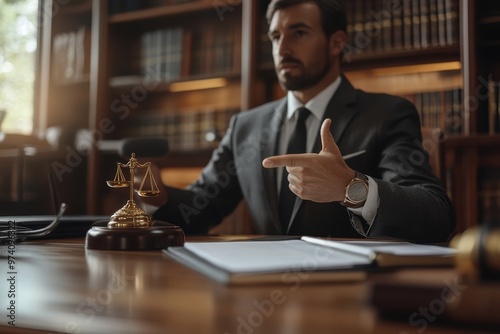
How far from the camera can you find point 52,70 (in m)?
3.56

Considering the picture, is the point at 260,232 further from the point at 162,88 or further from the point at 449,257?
the point at 162,88

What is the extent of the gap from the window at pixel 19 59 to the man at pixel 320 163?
7.10 ft

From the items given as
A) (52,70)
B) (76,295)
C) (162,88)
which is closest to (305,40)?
(162,88)

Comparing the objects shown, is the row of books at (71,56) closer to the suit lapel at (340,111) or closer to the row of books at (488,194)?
the suit lapel at (340,111)

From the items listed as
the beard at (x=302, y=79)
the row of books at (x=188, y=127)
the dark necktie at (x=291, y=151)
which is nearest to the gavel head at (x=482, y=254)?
the dark necktie at (x=291, y=151)

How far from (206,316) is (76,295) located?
0.54 ft

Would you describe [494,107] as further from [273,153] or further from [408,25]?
[273,153]

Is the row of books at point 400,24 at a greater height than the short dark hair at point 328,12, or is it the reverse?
the row of books at point 400,24

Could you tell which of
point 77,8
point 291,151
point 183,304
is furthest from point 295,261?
point 77,8

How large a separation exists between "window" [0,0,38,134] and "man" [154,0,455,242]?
216 cm

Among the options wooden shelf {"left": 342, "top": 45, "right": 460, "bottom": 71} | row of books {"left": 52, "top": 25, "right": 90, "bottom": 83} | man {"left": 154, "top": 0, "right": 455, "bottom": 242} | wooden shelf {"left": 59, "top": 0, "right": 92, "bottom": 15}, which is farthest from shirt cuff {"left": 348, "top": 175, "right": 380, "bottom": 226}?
wooden shelf {"left": 59, "top": 0, "right": 92, "bottom": 15}

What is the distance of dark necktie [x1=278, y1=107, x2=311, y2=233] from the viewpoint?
1725 mm

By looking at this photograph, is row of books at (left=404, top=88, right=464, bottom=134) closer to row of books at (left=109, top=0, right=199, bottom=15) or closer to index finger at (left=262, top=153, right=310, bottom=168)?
index finger at (left=262, top=153, right=310, bottom=168)

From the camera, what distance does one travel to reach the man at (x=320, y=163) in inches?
48.3
